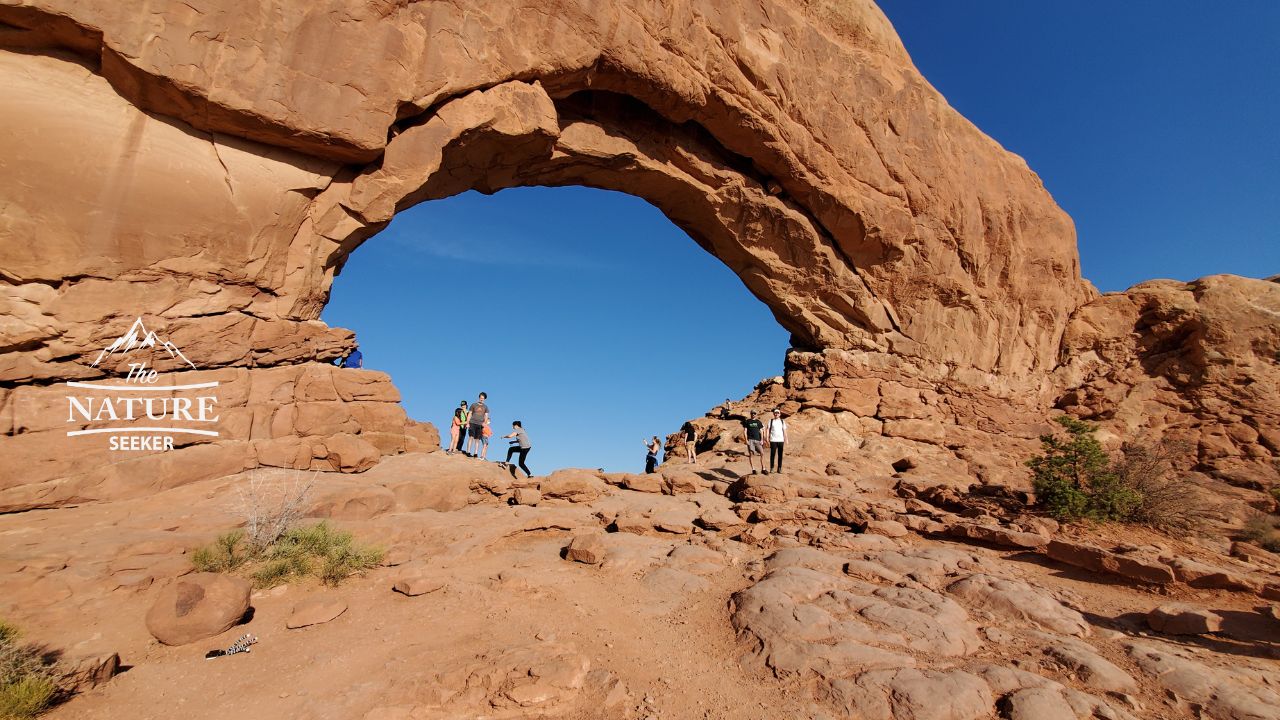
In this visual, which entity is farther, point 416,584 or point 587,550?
point 587,550

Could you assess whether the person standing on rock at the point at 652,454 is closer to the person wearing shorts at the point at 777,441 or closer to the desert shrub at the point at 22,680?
the person wearing shorts at the point at 777,441

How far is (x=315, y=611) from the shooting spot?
560 cm

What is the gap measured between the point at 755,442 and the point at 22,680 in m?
11.9

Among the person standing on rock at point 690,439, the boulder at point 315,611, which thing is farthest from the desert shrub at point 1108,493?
the boulder at point 315,611

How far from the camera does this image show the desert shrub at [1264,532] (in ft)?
33.3

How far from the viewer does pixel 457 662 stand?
4.73m

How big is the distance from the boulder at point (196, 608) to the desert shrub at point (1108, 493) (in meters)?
12.4

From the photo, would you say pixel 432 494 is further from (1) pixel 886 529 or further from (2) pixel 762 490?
(1) pixel 886 529

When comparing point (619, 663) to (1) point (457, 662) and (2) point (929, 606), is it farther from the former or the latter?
(2) point (929, 606)

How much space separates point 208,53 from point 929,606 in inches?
505

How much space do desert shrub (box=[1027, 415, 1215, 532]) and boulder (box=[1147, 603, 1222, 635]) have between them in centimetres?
453

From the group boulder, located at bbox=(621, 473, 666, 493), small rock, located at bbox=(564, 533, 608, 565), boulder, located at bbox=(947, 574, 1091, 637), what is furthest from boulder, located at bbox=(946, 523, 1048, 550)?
small rock, located at bbox=(564, 533, 608, 565)

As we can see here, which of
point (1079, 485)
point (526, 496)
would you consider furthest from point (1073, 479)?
point (526, 496)

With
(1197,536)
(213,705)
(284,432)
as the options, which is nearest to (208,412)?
(284,432)
